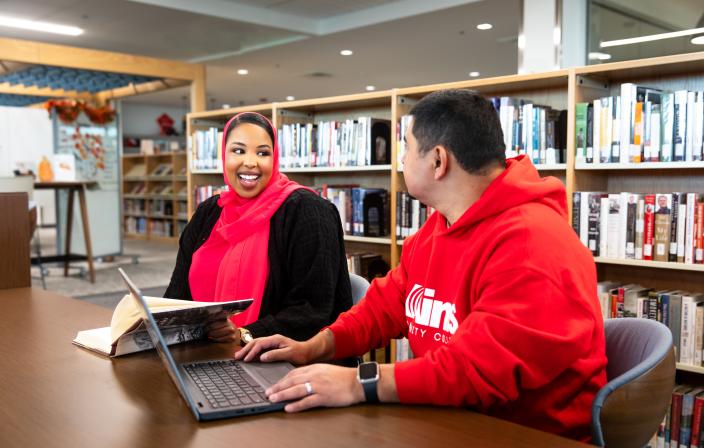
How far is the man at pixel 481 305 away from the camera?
3.43 ft

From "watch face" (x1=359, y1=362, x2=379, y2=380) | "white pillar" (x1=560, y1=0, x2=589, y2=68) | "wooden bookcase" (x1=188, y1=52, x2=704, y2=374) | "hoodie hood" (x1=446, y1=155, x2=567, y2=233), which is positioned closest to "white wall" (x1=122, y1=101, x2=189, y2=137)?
"white pillar" (x1=560, y1=0, x2=589, y2=68)

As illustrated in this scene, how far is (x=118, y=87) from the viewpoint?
9016mm

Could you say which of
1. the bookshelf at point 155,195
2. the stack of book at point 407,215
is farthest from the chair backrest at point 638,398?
the bookshelf at point 155,195

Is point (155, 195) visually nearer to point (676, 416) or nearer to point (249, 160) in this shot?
point (249, 160)

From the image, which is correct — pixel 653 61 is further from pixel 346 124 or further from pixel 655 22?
pixel 655 22

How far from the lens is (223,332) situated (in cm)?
148

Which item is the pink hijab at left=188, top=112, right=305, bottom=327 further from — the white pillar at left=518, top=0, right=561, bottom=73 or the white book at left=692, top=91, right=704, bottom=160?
the white pillar at left=518, top=0, right=561, bottom=73

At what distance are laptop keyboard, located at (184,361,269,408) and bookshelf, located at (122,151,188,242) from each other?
1010cm

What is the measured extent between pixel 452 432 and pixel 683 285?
2.16m

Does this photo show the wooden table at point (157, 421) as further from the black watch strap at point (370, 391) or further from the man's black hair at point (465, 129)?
the man's black hair at point (465, 129)

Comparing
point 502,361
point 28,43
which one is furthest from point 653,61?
point 28,43

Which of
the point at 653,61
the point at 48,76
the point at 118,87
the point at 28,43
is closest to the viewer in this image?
the point at 653,61

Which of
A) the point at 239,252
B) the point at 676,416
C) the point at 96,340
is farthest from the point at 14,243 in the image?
the point at 676,416

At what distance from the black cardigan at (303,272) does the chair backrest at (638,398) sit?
900mm
